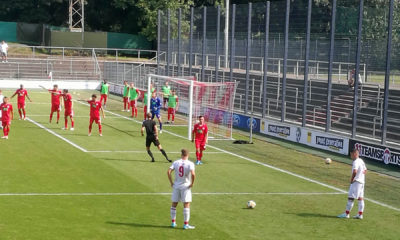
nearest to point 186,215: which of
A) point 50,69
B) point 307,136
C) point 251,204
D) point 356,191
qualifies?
point 251,204

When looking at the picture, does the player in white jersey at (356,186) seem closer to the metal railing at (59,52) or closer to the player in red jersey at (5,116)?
the player in red jersey at (5,116)

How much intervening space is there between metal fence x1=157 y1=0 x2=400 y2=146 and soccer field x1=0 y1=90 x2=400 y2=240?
3.00 meters

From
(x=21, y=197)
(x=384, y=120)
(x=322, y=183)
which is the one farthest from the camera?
(x=384, y=120)

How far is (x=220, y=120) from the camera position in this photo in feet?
117

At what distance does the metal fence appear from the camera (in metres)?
27.9

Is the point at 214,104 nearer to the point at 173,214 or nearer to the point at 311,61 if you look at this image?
the point at 311,61

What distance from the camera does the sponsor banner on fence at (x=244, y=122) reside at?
119 ft

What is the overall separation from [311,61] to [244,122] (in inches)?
247

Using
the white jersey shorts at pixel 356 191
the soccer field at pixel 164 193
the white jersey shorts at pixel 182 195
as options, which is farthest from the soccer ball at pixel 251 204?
the white jersey shorts at pixel 182 195

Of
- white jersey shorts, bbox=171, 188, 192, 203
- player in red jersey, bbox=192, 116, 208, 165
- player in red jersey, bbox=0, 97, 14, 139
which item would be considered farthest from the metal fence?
white jersey shorts, bbox=171, 188, 192, 203

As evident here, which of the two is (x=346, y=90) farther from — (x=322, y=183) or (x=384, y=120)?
(x=322, y=183)

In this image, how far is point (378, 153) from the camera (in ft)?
87.4

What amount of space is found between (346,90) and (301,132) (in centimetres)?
277

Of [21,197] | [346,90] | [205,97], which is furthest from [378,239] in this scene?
[205,97]
